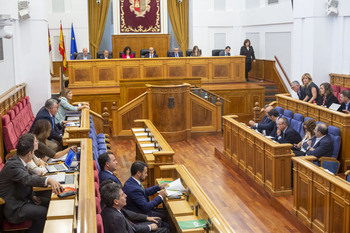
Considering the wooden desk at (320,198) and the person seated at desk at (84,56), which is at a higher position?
the person seated at desk at (84,56)

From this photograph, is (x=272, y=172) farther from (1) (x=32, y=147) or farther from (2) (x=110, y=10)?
(2) (x=110, y=10)

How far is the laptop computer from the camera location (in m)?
4.98

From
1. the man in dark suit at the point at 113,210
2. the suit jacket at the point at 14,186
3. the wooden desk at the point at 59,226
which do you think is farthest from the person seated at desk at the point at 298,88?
the wooden desk at the point at 59,226

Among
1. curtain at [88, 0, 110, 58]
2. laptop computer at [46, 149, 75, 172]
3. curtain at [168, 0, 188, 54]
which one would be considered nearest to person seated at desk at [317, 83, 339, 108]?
laptop computer at [46, 149, 75, 172]

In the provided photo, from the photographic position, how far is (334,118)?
24.0ft

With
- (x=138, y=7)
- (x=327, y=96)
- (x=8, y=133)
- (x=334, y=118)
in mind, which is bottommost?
(x=8, y=133)

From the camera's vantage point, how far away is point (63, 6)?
1631cm

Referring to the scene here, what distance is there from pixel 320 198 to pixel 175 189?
1.54m

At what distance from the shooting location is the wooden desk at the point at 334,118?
698 centimetres

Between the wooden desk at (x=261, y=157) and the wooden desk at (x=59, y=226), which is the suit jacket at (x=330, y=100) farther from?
the wooden desk at (x=59, y=226)

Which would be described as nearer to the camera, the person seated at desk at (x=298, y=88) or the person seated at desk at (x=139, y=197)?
the person seated at desk at (x=139, y=197)

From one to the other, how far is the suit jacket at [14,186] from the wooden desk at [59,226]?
97 cm

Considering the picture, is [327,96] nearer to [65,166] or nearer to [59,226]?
→ [65,166]

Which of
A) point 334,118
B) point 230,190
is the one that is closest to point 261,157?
point 230,190
